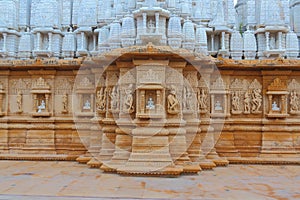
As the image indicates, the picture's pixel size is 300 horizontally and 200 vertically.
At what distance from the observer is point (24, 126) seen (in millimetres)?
11992

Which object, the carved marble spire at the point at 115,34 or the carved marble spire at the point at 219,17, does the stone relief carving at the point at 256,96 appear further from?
the carved marble spire at the point at 115,34

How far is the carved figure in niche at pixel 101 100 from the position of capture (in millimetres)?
10500

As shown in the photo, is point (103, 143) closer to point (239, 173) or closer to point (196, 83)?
point (196, 83)

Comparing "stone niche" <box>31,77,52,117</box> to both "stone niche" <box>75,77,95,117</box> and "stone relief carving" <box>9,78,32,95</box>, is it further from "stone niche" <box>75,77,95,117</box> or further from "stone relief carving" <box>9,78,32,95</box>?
"stone niche" <box>75,77,95,117</box>

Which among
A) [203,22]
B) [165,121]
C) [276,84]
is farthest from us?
[203,22]

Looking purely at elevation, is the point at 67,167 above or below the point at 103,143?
below

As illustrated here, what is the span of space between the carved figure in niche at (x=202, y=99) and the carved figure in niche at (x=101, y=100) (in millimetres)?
3241

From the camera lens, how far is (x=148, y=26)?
13758 mm

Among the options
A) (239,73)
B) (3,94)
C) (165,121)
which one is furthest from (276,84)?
(3,94)

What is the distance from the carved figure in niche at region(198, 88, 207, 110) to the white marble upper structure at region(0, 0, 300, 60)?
353 centimetres

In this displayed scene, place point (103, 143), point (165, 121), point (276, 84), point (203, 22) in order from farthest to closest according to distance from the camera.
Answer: point (203, 22) → point (276, 84) → point (103, 143) → point (165, 121)

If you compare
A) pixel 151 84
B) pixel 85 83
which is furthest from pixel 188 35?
pixel 151 84

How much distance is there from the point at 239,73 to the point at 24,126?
Result: 8.42 metres

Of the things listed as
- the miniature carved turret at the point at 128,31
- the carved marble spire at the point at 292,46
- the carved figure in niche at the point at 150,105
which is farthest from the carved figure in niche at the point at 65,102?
the carved marble spire at the point at 292,46
